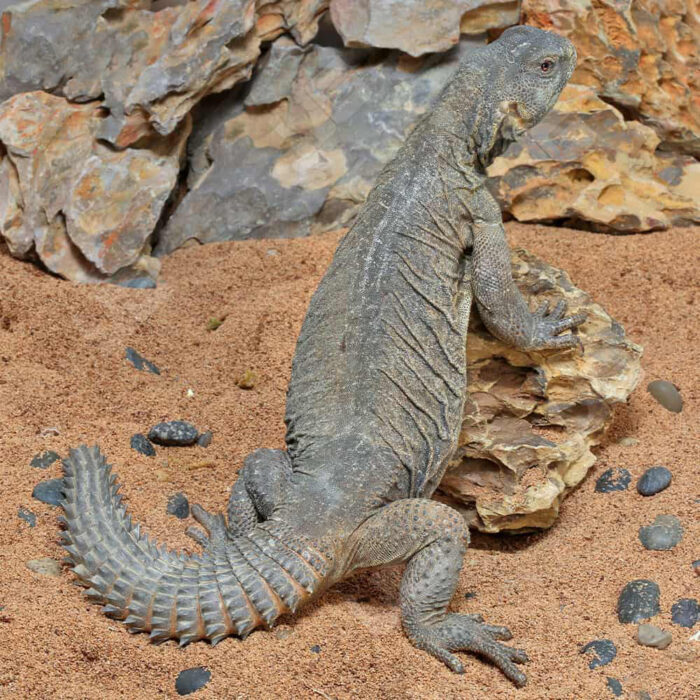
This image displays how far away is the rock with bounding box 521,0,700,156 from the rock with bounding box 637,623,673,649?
184 inches

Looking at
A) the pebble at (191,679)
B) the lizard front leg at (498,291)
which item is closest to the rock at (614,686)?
the pebble at (191,679)

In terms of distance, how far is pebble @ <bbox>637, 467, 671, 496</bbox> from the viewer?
5164mm

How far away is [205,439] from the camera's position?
5.70 m

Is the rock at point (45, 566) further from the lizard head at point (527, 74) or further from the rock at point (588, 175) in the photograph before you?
the rock at point (588, 175)

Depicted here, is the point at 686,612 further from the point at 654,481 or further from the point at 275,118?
the point at 275,118

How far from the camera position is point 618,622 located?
14.3ft

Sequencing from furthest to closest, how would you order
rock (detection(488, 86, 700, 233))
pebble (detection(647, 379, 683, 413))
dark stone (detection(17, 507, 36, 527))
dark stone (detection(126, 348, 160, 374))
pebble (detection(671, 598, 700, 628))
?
rock (detection(488, 86, 700, 233)), dark stone (detection(126, 348, 160, 374)), pebble (detection(647, 379, 683, 413)), dark stone (detection(17, 507, 36, 527)), pebble (detection(671, 598, 700, 628))

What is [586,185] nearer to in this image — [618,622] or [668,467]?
[668,467]

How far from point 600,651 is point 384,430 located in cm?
132

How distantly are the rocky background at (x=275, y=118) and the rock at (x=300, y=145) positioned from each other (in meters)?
0.01

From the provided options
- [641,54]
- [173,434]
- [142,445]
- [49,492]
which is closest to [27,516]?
[49,492]

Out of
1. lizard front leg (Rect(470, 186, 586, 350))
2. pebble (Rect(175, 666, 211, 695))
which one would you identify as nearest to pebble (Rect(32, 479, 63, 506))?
pebble (Rect(175, 666, 211, 695))

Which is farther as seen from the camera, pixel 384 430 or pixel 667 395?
pixel 667 395

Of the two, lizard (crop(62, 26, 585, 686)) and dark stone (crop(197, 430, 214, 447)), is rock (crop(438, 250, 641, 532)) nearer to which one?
lizard (crop(62, 26, 585, 686))
